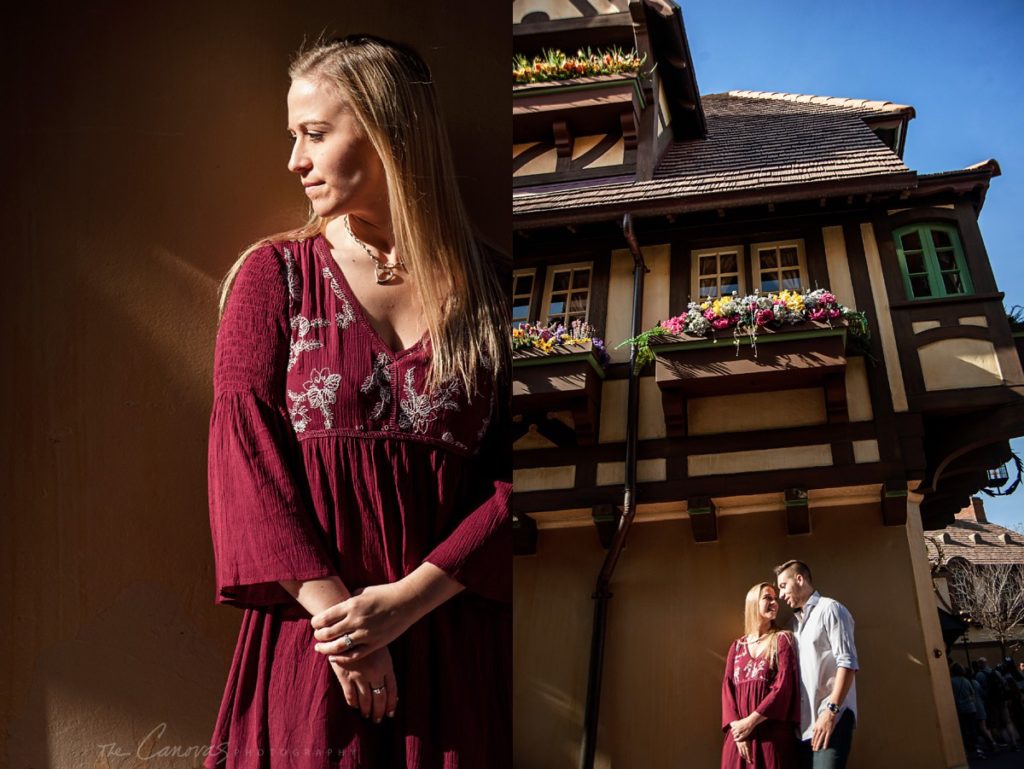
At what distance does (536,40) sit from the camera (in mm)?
1498

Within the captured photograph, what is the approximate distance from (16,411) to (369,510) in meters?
0.38

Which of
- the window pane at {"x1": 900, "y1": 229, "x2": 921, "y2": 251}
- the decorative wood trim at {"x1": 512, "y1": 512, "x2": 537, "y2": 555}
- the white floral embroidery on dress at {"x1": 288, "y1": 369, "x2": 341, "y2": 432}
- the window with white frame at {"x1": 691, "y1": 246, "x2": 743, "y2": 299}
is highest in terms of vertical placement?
the window pane at {"x1": 900, "y1": 229, "x2": 921, "y2": 251}

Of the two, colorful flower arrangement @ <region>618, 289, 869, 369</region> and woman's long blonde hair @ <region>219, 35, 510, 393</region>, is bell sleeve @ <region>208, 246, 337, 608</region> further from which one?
colorful flower arrangement @ <region>618, 289, 869, 369</region>

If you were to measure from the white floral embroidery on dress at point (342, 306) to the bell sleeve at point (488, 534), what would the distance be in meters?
0.13

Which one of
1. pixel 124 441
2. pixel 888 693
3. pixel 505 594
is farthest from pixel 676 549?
pixel 124 441

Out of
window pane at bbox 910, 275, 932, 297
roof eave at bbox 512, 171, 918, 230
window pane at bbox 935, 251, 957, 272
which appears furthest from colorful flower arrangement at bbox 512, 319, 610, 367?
window pane at bbox 910, 275, 932, 297

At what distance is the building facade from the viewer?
4.17 ft

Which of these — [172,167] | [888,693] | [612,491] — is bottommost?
[888,693]

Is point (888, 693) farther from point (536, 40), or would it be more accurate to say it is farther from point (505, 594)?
point (536, 40)

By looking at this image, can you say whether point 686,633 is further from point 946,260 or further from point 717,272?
point 946,260

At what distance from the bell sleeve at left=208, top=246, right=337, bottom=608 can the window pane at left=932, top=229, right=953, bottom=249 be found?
56.6 inches

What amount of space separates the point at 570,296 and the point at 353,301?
779 mm

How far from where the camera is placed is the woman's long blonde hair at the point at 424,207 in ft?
2.27

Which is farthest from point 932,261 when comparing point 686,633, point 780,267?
point 686,633
